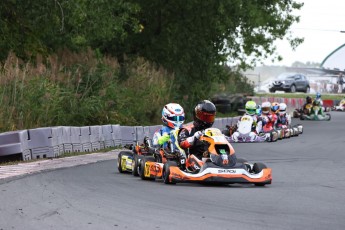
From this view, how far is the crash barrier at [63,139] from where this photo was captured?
51.2ft

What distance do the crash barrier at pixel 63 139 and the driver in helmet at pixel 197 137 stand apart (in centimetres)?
349

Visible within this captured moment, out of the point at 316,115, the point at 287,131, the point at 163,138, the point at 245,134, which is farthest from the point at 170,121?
the point at 316,115

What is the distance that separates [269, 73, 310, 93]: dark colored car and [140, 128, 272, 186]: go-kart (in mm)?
56998

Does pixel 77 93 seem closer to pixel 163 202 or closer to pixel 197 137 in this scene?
pixel 197 137

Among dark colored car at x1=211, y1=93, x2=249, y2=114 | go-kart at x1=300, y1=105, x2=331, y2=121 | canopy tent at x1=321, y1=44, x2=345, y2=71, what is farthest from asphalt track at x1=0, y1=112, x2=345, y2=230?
canopy tent at x1=321, y1=44, x2=345, y2=71

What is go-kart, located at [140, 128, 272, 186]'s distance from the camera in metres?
12.2

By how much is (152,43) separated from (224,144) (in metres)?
20.0

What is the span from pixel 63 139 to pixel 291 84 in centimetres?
5304

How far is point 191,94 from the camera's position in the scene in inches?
1249

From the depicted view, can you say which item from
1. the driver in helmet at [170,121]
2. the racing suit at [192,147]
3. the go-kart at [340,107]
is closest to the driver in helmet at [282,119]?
the driver in helmet at [170,121]

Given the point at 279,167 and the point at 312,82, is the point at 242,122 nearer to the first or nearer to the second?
the point at 279,167

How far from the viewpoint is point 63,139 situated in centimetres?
1767

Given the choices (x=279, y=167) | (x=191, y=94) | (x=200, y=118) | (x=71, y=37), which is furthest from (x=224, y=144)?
(x=191, y=94)

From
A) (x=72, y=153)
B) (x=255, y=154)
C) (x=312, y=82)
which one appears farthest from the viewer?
(x=312, y=82)
